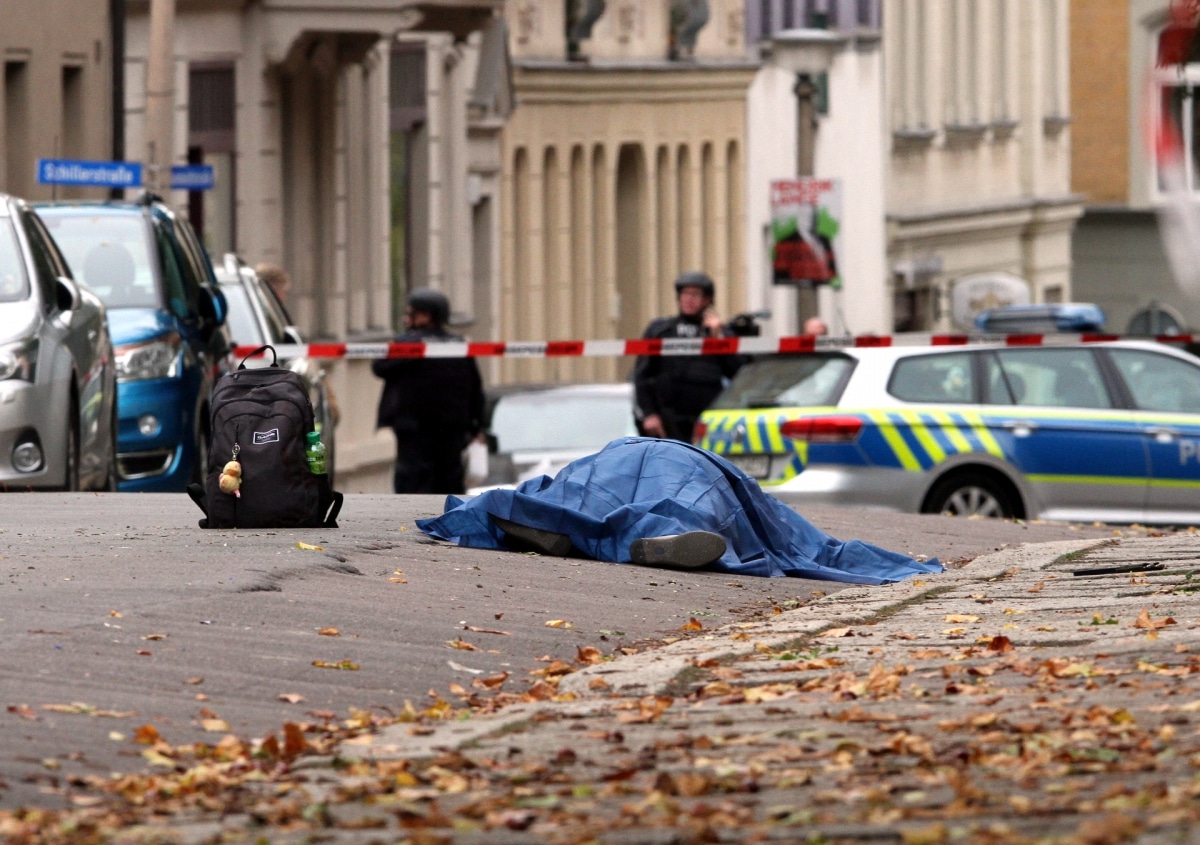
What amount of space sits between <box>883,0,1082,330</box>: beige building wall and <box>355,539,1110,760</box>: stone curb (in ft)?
117

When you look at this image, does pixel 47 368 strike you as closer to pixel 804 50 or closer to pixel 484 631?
pixel 484 631

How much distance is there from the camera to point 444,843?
584 centimetres

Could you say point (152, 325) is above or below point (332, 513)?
above

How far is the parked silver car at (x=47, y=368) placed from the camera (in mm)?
14297

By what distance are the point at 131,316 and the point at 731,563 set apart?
19.6ft

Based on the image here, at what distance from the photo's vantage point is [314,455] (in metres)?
11.5

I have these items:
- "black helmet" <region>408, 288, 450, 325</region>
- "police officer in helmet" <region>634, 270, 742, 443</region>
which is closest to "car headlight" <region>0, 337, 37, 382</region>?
"black helmet" <region>408, 288, 450, 325</region>

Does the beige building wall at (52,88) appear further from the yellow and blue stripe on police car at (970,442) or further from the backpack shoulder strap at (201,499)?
the backpack shoulder strap at (201,499)

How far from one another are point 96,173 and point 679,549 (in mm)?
11870

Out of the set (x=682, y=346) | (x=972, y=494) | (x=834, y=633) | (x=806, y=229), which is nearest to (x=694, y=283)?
(x=682, y=346)

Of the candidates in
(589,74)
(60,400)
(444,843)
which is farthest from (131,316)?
(589,74)

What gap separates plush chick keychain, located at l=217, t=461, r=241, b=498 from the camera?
37.4 feet

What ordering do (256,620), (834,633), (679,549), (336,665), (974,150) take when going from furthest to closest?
(974,150)
(679,549)
(834,633)
(256,620)
(336,665)

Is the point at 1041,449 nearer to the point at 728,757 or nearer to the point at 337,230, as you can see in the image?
the point at 728,757
